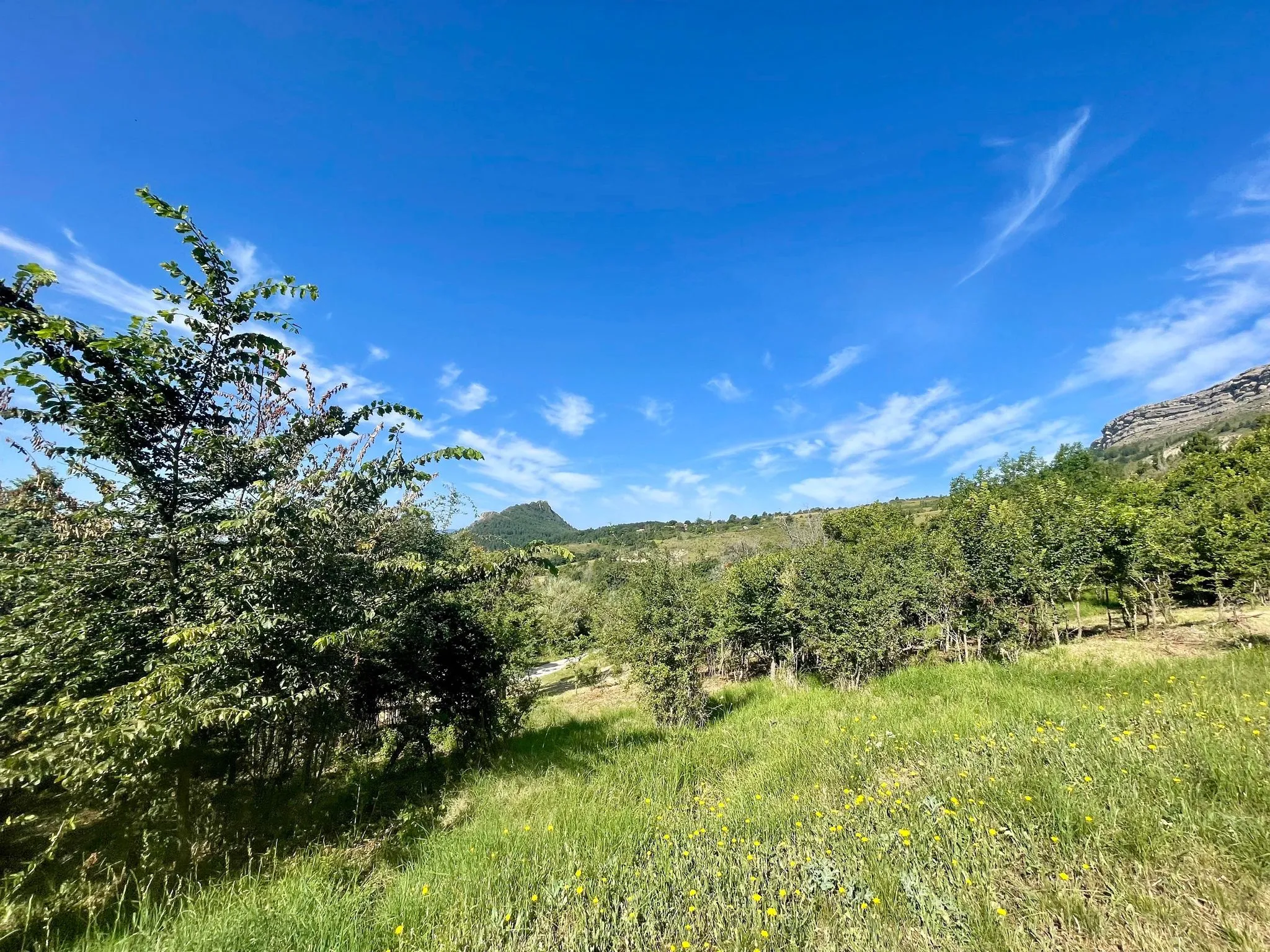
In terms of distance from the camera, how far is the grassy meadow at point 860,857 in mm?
2916

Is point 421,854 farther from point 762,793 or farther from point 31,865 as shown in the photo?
point 762,793

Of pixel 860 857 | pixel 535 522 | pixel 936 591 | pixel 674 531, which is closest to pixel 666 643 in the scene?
pixel 860 857

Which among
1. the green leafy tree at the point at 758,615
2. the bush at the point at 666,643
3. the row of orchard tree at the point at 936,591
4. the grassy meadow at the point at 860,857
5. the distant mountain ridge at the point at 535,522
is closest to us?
the grassy meadow at the point at 860,857

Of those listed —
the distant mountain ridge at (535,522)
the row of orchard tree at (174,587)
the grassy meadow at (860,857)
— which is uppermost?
the distant mountain ridge at (535,522)

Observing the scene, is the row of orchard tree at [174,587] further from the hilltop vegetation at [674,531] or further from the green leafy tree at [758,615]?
the hilltop vegetation at [674,531]

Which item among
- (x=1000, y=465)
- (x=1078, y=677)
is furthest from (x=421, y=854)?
(x=1000, y=465)

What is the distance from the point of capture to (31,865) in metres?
3.22

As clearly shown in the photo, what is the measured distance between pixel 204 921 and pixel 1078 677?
11.3 meters

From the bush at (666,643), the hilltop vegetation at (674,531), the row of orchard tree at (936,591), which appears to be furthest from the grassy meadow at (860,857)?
the hilltop vegetation at (674,531)

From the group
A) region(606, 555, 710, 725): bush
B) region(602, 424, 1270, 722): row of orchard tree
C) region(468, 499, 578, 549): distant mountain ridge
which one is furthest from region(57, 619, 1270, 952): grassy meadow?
region(468, 499, 578, 549): distant mountain ridge

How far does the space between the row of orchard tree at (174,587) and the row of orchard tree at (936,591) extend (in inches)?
250

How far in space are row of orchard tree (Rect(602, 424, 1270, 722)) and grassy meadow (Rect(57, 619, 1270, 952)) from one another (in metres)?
4.59

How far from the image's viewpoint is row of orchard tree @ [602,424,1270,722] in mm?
10711

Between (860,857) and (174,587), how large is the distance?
5.94m
